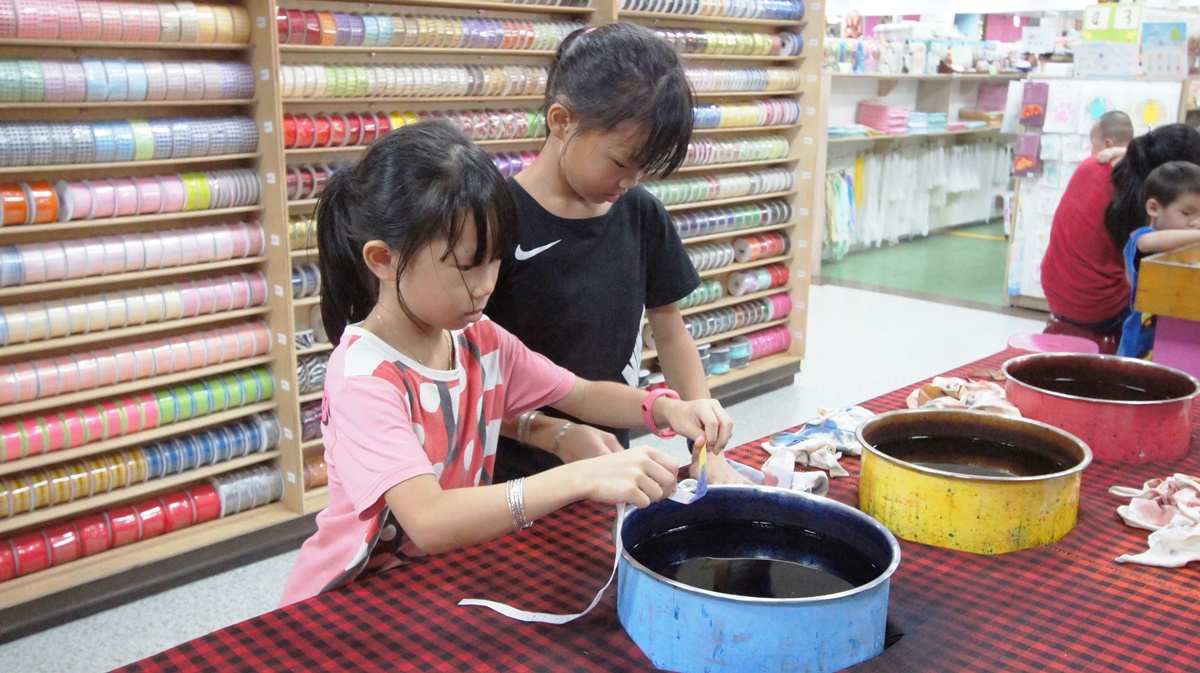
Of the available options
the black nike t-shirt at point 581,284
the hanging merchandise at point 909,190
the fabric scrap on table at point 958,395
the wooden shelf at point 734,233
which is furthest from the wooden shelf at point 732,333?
the hanging merchandise at point 909,190

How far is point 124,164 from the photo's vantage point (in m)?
2.95

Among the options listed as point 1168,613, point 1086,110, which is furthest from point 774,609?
point 1086,110

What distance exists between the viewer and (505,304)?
178 centimetres

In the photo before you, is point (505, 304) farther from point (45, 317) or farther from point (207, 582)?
point (207, 582)

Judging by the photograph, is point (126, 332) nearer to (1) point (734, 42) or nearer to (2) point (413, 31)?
(2) point (413, 31)

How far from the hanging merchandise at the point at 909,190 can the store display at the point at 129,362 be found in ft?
18.4

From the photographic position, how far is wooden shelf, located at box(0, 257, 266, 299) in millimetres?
2756

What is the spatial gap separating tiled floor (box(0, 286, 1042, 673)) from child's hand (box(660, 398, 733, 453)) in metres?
2.00

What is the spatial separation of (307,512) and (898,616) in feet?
8.62

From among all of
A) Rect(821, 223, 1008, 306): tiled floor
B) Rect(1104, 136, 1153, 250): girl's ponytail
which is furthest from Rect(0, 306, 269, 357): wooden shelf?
Rect(821, 223, 1008, 306): tiled floor

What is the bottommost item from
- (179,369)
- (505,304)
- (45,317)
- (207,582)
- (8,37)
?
(207,582)

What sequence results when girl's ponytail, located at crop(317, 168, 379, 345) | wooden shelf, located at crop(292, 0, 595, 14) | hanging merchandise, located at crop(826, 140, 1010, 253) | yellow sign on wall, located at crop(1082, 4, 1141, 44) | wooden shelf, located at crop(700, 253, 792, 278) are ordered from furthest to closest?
hanging merchandise, located at crop(826, 140, 1010, 253) → yellow sign on wall, located at crop(1082, 4, 1141, 44) → wooden shelf, located at crop(700, 253, 792, 278) → wooden shelf, located at crop(292, 0, 595, 14) → girl's ponytail, located at crop(317, 168, 379, 345)

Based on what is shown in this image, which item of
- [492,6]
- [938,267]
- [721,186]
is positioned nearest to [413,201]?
[492,6]

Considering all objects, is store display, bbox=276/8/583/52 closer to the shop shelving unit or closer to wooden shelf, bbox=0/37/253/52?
the shop shelving unit
